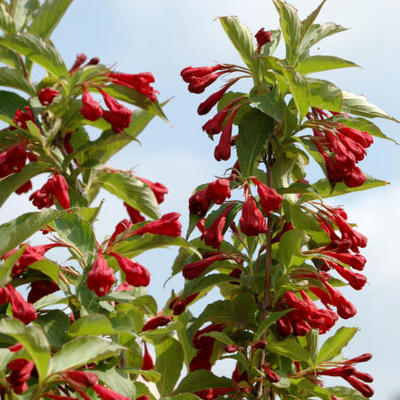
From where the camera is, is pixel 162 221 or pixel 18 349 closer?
pixel 18 349

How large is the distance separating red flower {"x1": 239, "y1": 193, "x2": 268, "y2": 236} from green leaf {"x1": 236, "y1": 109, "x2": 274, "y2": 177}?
32 centimetres

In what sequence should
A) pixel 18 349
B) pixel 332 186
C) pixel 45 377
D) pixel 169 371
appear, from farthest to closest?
pixel 169 371 → pixel 332 186 → pixel 18 349 → pixel 45 377

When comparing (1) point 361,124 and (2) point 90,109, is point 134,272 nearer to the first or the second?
(2) point 90,109

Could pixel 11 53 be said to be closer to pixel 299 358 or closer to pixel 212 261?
pixel 212 261

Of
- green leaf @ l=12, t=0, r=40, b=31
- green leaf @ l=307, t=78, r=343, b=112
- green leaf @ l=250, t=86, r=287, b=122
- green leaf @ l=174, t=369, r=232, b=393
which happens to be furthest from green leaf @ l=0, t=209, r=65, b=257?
green leaf @ l=307, t=78, r=343, b=112

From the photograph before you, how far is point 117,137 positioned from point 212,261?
2.72ft

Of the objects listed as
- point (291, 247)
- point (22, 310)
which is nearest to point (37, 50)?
point (22, 310)

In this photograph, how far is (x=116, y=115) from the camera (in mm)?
3996

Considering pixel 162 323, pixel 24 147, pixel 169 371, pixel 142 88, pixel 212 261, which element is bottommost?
pixel 169 371

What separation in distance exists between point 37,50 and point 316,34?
60.3 inches

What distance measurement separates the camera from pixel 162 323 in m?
4.17

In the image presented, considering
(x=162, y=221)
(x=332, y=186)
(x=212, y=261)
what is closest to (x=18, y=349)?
(x=162, y=221)

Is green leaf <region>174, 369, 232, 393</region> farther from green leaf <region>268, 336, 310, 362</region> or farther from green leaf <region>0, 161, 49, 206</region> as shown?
green leaf <region>0, 161, 49, 206</region>

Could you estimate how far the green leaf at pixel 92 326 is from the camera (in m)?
3.28
